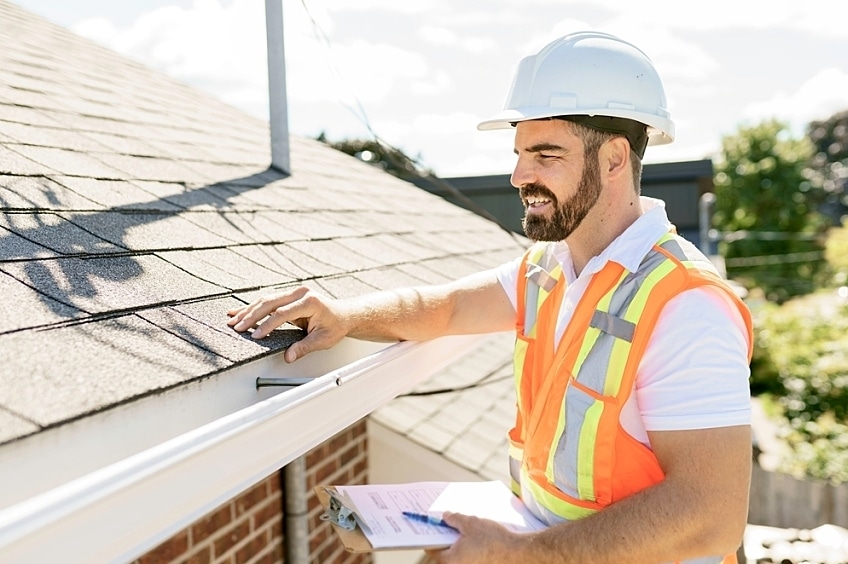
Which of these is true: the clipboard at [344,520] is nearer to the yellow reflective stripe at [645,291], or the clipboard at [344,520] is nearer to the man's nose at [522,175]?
the yellow reflective stripe at [645,291]

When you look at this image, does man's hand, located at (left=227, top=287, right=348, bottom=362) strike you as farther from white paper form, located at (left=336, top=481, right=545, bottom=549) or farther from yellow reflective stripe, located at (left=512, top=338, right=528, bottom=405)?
yellow reflective stripe, located at (left=512, top=338, right=528, bottom=405)

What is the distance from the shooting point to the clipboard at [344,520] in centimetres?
202

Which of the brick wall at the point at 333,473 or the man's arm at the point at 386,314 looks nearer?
the man's arm at the point at 386,314

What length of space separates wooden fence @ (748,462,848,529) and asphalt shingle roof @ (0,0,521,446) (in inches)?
163

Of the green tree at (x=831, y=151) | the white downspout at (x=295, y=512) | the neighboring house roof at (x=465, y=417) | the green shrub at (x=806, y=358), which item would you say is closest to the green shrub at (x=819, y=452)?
the green shrub at (x=806, y=358)

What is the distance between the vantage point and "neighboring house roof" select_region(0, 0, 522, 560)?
1382 millimetres

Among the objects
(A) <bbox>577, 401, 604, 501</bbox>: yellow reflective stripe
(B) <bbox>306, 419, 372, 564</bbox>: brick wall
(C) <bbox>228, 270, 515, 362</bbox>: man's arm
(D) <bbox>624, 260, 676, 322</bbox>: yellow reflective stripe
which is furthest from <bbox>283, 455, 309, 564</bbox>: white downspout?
(D) <bbox>624, 260, 676, 322</bbox>: yellow reflective stripe

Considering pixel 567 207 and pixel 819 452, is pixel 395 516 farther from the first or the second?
pixel 819 452

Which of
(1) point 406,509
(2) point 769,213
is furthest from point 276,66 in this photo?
(2) point 769,213

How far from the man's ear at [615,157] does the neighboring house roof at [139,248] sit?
93cm

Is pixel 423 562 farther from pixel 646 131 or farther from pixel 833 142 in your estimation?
pixel 833 142

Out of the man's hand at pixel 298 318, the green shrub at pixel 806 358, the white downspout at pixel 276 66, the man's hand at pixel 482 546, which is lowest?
the green shrub at pixel 806 358

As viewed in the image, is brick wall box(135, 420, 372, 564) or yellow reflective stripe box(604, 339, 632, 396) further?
brick wall box(135, 420, 372, 564)

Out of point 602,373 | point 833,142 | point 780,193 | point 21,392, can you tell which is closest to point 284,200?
point 602,373
